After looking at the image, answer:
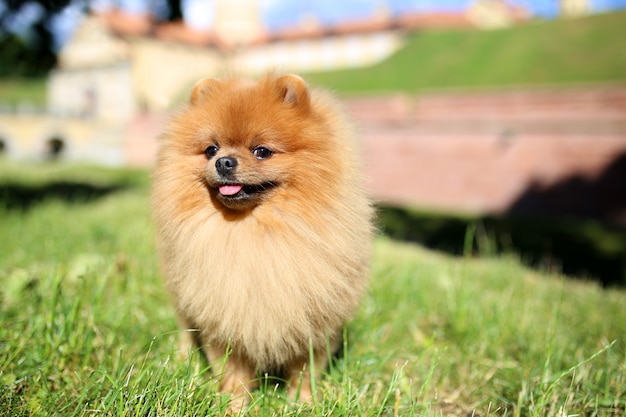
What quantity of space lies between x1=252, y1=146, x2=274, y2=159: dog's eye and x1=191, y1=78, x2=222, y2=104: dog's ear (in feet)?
1.47

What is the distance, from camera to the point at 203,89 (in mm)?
2496

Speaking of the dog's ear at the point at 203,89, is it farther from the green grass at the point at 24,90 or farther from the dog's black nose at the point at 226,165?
the green grass at the point at 24,90

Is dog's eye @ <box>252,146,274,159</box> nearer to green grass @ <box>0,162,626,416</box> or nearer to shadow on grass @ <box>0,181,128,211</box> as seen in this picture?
green grass @ <box>0,162,626,416</box>

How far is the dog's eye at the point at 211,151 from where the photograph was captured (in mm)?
2367

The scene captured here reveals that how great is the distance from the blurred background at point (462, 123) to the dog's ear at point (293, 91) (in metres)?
0.51

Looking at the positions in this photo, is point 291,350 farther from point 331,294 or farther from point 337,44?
point 337,44

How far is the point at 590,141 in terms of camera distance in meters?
14.8

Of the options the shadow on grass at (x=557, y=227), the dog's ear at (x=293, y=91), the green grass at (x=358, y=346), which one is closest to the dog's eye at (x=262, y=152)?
the dog's ear at (x=293, y=91)

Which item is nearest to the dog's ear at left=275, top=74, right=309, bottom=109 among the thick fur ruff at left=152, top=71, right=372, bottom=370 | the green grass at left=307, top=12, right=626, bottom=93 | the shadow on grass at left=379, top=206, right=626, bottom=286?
the thick fur ruff at left=152, top=71, right=372, bottom=370

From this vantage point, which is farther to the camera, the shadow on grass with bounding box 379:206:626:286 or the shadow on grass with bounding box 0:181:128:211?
the shadow on grass with bounding box 0:181:128:211

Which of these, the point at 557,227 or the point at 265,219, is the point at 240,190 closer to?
the point at 265,219

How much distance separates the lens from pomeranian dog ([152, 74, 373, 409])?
230 cm

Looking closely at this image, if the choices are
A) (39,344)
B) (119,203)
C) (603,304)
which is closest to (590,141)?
(603,304)

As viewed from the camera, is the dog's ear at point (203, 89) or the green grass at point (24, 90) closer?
the dog's ear at point (203, 89)
